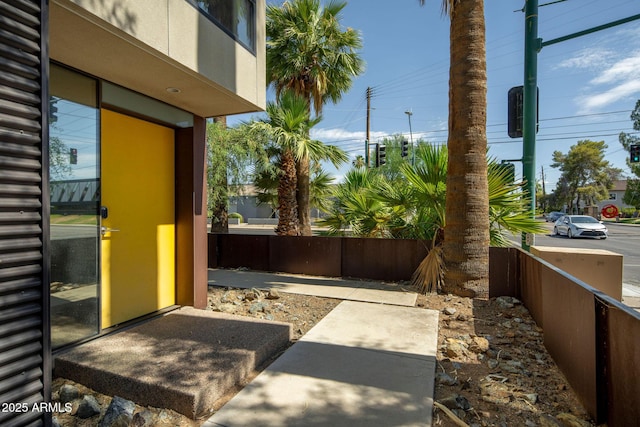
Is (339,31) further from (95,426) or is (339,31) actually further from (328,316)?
(95,426)

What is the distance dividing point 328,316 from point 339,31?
28.8 ft

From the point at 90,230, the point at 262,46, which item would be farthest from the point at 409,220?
the point at 90,230

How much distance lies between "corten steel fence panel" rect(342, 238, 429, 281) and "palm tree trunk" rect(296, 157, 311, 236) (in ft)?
7.54

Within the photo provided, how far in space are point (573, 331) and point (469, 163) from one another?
10.9 ft

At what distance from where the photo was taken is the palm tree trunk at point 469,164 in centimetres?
573

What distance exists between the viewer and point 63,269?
3.37m

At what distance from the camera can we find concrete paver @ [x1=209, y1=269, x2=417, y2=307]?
5906 mm

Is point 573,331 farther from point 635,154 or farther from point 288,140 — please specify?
point 635,154

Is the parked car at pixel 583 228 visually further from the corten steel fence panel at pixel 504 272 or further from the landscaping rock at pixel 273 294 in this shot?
the landscaping rock at pixel 273 294

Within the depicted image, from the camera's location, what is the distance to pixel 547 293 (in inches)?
155

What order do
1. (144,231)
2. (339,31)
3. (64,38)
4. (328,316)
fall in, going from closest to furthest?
(64,38) → (144,231) → (328,316) → (339,31)

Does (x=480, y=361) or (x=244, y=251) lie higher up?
(x=244, y=251)

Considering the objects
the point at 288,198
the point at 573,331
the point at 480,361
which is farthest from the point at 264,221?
the point at 573,331

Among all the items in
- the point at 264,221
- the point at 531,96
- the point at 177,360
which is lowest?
the point at 177,360
